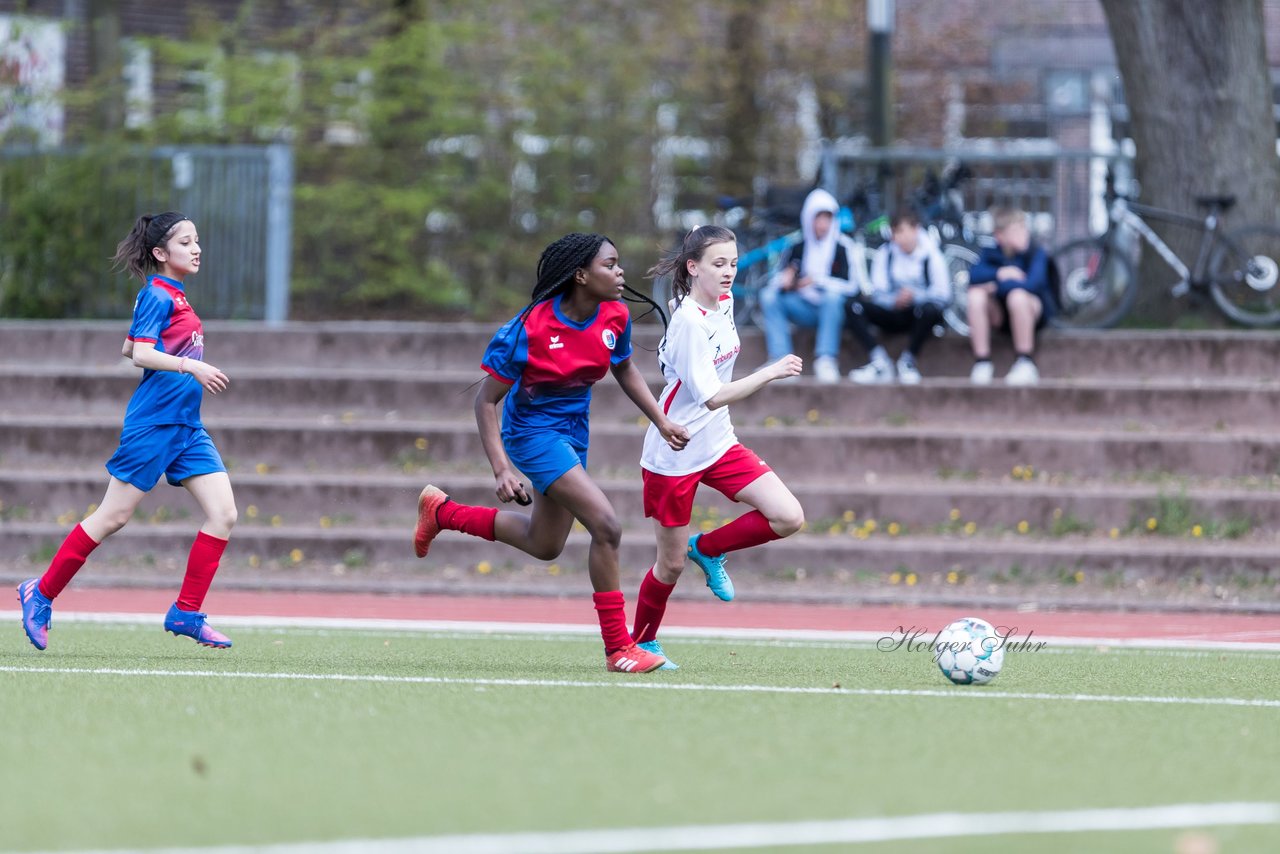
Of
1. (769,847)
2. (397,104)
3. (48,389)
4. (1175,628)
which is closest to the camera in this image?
(769,847)

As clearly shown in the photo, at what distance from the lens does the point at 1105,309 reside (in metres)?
16.9

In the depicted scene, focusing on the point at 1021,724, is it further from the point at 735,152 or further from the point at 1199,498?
the point at 735,152

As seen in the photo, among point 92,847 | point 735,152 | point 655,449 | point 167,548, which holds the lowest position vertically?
point 167,548

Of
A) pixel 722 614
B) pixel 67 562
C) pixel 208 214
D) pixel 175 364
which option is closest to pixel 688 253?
pixel 175 364

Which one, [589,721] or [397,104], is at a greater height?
[397,104]

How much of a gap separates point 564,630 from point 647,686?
10.5ft

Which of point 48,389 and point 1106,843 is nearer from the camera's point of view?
point 1106,843

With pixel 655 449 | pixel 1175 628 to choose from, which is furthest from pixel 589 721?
pixel 1175 628

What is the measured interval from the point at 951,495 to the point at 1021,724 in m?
7.50

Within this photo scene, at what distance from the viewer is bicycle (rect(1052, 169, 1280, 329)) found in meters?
16.5

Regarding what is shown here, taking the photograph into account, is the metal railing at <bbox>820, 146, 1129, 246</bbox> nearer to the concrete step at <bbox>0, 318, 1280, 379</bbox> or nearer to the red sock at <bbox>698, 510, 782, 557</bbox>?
the concrete step at <bbox>0, 318, 1280, 379</bbox>

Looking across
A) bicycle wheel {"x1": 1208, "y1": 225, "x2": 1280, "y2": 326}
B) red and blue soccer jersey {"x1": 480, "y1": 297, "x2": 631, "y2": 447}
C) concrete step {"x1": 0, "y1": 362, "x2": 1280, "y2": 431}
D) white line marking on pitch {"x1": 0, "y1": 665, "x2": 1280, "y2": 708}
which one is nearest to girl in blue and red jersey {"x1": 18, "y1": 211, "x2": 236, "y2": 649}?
white line marking on pitch {"x1": 0, "y1": 665, "x2": 1280, "y2": 708}

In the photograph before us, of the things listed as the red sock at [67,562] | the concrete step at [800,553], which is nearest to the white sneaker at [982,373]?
the concrete step at [800,553]

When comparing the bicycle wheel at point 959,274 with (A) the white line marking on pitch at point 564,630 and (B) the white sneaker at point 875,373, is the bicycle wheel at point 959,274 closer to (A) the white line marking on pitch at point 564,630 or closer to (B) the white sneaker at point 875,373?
(B) the white sneaker at point 875,373
